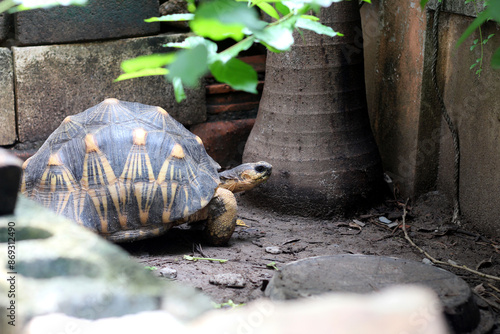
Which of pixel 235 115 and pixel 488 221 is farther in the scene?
pixel 235 115

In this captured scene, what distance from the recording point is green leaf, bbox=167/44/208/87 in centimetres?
96

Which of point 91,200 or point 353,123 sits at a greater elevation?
point 353,123

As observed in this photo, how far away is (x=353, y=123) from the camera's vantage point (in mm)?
4250

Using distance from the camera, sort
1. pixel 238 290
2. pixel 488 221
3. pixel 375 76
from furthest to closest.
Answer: pixel 375 76, pixel 488 221, pixel 238 290

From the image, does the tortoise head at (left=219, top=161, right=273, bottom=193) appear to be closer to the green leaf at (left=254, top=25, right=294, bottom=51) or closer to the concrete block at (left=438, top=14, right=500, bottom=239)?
the concrete block at (left=438, top=14, right=500, bottom=239)

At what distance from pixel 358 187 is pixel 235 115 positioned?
4.35 feet

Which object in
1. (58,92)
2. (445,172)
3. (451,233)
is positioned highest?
(58,92)

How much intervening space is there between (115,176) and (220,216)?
70cm

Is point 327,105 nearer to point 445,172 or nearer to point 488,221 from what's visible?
point 445,172

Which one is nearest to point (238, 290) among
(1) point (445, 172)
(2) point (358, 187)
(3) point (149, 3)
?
(2) point (358, 187)

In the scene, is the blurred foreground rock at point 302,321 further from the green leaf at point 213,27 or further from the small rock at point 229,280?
the small rock at point 229,280

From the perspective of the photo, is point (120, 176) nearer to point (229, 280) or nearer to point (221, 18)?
point (229, 280)

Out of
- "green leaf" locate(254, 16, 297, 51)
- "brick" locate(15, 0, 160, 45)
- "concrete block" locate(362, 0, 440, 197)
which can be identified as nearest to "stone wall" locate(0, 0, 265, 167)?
"brick" locate(15, 0, 160, 45)

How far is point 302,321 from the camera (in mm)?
1415
